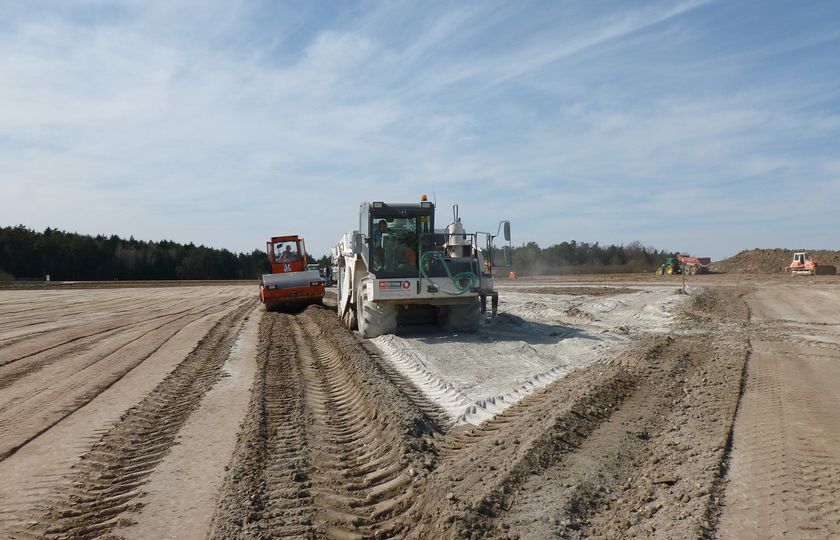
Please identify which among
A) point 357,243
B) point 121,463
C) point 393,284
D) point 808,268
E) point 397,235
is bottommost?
point 121,463

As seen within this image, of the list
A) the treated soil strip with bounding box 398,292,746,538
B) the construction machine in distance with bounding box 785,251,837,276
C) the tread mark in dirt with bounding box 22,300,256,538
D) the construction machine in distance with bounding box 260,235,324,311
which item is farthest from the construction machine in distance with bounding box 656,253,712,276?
the tread mark in dirt with bounding box 22,300,256,538

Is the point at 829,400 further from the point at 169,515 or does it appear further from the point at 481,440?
the point at 169,515

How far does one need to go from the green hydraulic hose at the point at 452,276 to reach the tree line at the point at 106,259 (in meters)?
46.4

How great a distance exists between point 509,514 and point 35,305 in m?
29.2

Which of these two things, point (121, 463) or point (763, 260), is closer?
point (121, 463)

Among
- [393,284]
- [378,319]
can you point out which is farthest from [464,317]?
[393,284]

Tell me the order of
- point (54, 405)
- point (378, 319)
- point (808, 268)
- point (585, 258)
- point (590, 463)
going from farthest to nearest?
point (585, 258), point (808, 268), point (378, 319), point (54, 405), point (590, 463)

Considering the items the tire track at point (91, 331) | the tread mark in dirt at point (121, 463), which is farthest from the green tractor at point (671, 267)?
the tread mark in dirt at point (121, 463)

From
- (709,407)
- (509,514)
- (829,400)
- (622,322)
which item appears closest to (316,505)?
(509,514)

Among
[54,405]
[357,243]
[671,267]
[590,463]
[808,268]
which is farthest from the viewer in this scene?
[671,267]

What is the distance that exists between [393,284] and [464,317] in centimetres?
195

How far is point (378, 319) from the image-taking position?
1327 cm

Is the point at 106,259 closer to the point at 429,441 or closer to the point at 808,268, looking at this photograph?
the point at 808,268

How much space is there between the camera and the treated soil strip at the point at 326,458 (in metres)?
4.24
